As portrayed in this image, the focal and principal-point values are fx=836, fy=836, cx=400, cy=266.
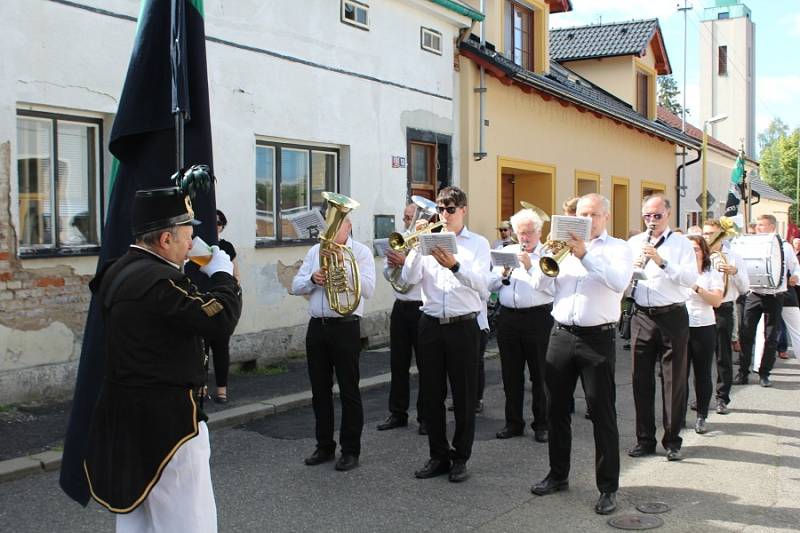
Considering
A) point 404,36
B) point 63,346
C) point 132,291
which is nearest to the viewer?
point 132,291

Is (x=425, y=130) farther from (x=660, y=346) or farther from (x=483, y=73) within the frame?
(x=660, y=346)

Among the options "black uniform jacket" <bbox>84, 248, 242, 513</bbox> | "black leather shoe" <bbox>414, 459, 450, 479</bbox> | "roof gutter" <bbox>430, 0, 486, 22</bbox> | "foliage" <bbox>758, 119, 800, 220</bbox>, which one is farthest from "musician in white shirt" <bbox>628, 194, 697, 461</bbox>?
"foliage" <bbox>758, 119, 800, 220</bbox>

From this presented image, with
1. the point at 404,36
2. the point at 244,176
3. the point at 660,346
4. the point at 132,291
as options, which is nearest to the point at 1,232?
the point at 244,176

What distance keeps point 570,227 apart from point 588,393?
1124mm

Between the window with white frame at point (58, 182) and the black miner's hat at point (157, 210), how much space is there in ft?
15.3

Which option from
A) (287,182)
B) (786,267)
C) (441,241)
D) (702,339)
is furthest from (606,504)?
(287,182)

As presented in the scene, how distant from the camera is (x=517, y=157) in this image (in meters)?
16.2

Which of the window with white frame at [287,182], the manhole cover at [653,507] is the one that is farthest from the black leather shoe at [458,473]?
the window with white frame at [287,182]

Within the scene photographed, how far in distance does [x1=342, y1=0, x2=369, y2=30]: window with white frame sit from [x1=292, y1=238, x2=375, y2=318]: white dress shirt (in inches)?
237

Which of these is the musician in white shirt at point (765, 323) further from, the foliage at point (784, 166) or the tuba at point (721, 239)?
the foliage at point (784, 166)

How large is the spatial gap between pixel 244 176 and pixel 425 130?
4.28 m

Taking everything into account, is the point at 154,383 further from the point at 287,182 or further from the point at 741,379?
the point at 741,379

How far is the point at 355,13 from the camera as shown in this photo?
39.1ft

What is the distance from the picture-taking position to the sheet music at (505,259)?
6273 mm
